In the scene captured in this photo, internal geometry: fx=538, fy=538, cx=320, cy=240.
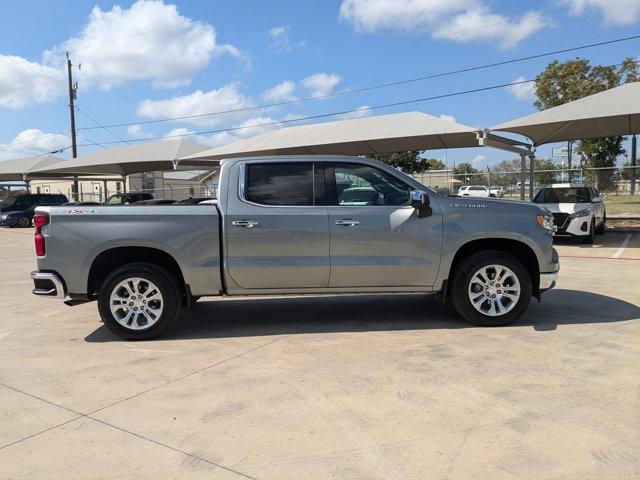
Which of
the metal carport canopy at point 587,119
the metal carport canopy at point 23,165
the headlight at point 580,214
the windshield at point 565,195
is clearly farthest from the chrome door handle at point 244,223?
the metal carport canopy at point 23,165

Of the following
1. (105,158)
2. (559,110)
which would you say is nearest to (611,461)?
(559,110)

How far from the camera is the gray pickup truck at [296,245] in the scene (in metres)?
→ 5.54

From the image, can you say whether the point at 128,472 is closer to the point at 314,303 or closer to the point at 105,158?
the point at 314,303

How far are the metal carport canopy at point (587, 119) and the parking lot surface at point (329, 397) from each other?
9412mm

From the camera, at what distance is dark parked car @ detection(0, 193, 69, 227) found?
28469 millimetres

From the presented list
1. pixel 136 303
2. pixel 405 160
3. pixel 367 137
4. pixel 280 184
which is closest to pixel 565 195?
pixel 367 137

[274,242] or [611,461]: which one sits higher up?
[274,242]

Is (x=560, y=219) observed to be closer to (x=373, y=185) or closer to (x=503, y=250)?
(x=503, y=250)

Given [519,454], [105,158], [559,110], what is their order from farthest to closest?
1. [105,158]
2. [559,110]
3. [519,454]

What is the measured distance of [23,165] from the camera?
38.2 meters

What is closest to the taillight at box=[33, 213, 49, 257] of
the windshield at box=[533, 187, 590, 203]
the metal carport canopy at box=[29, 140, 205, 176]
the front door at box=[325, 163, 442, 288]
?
the front door at box=[325, 163, 442, 288]

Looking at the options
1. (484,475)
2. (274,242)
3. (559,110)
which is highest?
(559,110)

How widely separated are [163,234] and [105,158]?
1041 inches

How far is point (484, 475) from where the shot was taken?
2938 millimetres
